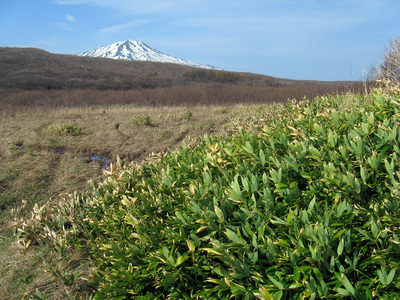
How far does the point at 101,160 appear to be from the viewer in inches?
273

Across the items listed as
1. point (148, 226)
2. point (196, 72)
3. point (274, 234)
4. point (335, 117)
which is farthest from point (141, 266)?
point (196, 72)

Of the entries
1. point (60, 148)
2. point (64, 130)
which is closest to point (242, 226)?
point (60, 148)

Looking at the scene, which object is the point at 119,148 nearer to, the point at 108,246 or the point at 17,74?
the point at 108,246

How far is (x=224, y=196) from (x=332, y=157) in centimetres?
84

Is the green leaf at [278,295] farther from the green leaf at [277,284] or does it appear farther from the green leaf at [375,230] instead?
the green leaf at [375,230]

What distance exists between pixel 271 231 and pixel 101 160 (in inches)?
232

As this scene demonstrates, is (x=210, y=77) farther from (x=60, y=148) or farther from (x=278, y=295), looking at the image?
(x=278, y=295)

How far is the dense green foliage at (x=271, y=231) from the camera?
1.51m

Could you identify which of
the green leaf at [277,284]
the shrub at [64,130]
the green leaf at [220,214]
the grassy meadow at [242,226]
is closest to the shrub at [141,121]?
the shrub at [64,130]

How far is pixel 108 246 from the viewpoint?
2.21 meters

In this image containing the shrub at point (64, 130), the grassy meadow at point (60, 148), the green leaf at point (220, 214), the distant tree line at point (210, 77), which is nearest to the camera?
the green leaf at point (220, 214)

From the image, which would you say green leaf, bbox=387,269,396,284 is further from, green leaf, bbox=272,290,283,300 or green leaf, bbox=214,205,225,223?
green leaf, bbox=214,205,225,223

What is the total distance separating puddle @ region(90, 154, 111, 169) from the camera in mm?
6687

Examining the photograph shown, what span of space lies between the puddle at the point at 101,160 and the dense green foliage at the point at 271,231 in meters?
4.10
